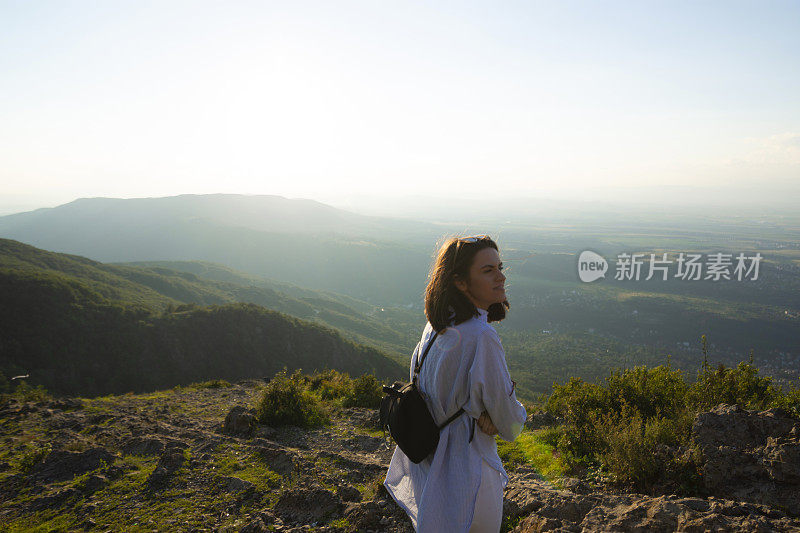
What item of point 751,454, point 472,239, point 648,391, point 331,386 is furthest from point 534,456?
point 331,386

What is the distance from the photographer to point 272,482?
16.0 ft

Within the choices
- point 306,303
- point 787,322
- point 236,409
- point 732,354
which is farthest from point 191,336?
point 787,322

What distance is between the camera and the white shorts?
5.78ft

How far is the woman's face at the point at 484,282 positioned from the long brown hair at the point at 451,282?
29 mm

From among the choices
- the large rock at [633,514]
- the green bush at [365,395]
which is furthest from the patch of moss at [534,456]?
the green bush at [365,395]

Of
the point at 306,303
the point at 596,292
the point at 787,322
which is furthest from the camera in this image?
the point at 596,292

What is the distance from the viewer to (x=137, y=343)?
27453 mm

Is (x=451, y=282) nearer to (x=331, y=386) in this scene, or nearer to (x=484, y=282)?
(x=484, y=282)

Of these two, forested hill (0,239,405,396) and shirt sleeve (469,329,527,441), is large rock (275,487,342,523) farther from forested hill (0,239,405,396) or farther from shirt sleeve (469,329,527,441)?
forested hill (0,239,405,396)

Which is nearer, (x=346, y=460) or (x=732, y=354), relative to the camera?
(x=346, y=460)

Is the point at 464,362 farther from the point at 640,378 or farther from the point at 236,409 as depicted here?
the point at 236,409

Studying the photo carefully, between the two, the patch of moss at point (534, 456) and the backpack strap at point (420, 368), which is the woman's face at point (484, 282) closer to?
the backpack strap at point (420, 368)

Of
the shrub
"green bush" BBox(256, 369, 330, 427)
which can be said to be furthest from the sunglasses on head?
"green bush" BBox(256, 369, 330, 427)

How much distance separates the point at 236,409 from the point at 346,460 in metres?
3.18
